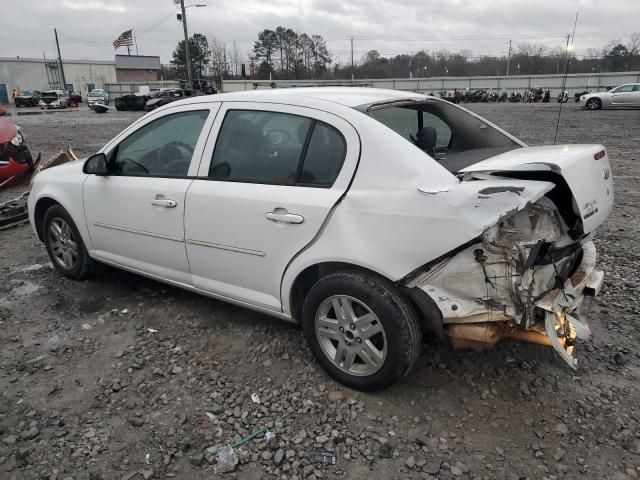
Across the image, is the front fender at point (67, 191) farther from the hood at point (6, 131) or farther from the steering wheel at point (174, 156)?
the hood at point (6, 131)

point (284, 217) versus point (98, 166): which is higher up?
point (98, 166)

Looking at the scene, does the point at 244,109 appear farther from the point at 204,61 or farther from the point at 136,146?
the point at 204,61

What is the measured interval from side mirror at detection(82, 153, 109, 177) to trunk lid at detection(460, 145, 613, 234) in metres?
2.69

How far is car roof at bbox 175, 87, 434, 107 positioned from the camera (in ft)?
9.87

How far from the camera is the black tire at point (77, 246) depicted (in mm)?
4320

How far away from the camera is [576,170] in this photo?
256 centimetres

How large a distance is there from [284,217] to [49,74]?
261 ft

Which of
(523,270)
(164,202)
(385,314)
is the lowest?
(385,314)

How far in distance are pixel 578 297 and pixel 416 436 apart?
1.18 meters

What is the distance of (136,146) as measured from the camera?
12.5 ft

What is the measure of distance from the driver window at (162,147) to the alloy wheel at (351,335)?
142 cm

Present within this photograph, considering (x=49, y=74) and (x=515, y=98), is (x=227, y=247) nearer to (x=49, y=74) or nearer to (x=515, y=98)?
(x=515, y=98)

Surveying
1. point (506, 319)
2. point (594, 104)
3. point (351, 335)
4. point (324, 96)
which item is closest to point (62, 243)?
point (324, 96)

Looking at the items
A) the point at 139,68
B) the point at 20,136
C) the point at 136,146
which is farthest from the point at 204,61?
the point at 136,146
